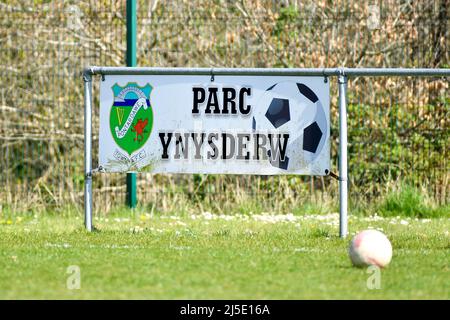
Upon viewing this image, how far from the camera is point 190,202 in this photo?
1317 centimetres

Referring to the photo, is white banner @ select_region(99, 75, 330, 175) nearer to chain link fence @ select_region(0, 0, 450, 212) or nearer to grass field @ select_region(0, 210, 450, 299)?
grass field @ select_region(0, 210, 450, 299)

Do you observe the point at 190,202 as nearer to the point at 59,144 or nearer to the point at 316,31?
the point at 59,144

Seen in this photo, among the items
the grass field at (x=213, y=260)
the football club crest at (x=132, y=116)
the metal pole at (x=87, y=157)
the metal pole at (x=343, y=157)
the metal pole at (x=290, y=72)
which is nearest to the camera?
the grass field at (x=213, y=260)

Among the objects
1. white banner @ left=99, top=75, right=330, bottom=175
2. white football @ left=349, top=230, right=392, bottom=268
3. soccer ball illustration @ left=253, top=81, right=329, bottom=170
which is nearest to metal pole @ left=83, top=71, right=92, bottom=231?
white banner @ left=99, top=75, right=330, bottom=175

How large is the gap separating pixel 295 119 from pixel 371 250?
2449 mm

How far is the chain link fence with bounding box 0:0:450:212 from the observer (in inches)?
516

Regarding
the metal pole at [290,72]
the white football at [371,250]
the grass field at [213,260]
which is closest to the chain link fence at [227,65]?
the grass field at [213,260]

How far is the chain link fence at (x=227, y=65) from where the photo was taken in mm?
13117

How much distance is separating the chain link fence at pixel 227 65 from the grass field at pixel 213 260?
188cm

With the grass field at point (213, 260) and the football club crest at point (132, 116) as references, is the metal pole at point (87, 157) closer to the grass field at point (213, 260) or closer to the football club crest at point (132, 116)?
the grass field at point (213, 260)

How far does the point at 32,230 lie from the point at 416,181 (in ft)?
17.2

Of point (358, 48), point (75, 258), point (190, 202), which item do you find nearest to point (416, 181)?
point (358, 48)
